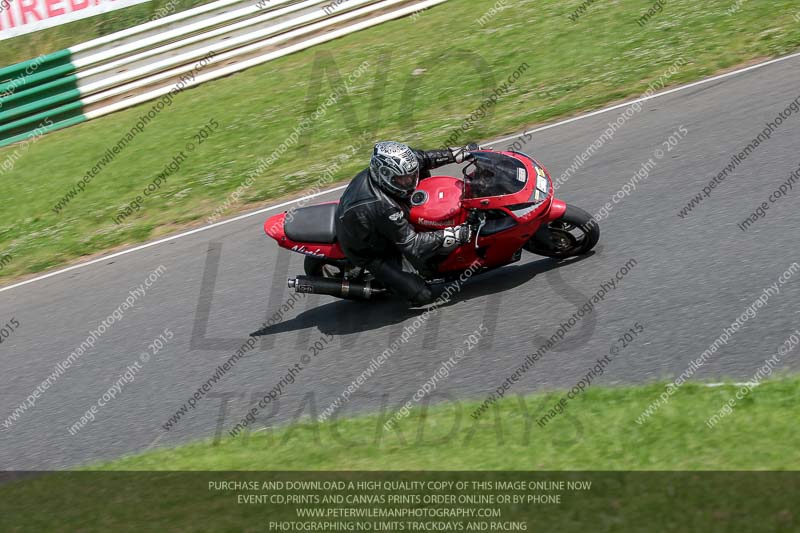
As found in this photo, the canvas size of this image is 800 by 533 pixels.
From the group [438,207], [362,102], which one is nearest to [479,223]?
[438,207]

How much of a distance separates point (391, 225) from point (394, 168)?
1.56 ft

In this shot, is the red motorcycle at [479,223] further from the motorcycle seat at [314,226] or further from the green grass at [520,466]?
the green grass at [520,466]

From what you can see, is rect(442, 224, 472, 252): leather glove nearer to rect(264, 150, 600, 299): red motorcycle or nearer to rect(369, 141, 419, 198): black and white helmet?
rect(264, 150, 600, 299): red motorcycle

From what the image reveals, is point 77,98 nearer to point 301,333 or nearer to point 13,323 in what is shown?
point 13,323

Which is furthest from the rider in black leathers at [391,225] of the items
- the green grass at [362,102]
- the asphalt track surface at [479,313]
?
the green grass at [362,102]

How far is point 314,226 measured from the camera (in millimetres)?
7582

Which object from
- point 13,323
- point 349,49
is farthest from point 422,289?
point 349,49

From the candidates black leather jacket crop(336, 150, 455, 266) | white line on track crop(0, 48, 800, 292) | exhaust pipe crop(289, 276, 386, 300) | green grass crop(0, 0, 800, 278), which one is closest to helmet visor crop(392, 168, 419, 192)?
black leather jacket crop(336, 150, 455, 266)

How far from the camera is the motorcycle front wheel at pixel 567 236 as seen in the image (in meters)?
7.36

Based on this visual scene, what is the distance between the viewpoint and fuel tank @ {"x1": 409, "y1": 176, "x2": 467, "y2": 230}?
723 cm

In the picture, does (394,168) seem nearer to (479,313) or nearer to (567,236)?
(479,313)

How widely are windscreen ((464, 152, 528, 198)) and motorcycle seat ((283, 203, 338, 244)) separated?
1.26 metres

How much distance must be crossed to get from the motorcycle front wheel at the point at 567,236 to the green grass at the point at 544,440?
1.99 m
